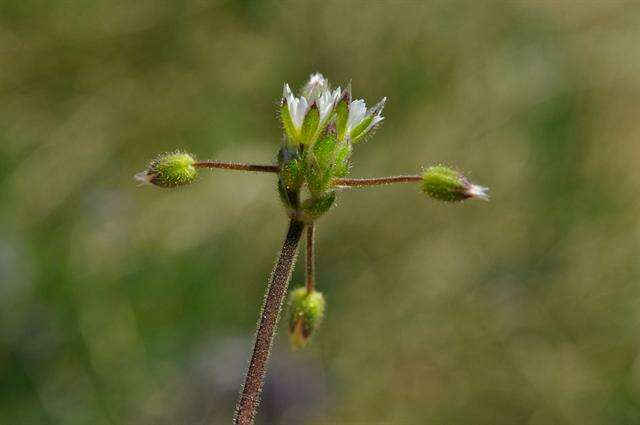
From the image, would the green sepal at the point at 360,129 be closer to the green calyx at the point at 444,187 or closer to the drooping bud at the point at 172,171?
the green calyx at the point at 444,187

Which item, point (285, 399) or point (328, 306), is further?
point (328, 306)

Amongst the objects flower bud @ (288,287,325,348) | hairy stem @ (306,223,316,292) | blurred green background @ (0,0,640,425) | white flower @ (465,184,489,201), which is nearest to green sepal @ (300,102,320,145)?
hairy stem @ (306,223,316,292)

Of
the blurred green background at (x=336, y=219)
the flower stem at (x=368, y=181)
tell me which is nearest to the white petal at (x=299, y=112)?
the flower stem at (x=368, y=181)

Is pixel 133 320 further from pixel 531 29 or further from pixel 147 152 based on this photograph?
pixel 531 29

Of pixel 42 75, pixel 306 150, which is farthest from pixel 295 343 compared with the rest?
pixel 42 75

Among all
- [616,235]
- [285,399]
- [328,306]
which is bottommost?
[285,399]

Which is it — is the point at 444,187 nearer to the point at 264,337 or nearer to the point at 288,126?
the point at 288,126
